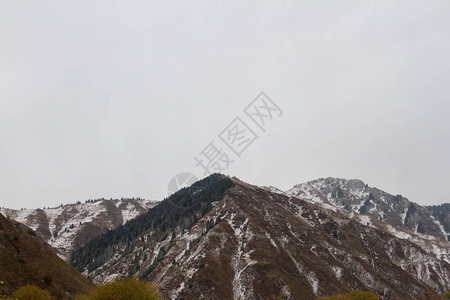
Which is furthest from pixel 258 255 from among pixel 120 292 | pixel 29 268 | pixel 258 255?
pixel 29 268

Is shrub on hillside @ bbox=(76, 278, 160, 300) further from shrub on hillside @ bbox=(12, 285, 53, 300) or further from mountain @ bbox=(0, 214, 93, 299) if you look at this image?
mountain @ bbox=(0, 214, 93, 299)

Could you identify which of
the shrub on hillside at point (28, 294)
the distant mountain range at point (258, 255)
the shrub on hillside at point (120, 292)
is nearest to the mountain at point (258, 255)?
the distant mountain range at point (258, 255)

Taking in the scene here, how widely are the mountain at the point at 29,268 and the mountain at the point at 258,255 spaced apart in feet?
169

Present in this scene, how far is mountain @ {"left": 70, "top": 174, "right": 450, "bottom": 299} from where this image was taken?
10362 centimetres

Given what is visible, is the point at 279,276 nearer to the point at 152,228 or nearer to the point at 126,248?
the point at 126,248

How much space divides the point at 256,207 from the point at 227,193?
72.6 feet

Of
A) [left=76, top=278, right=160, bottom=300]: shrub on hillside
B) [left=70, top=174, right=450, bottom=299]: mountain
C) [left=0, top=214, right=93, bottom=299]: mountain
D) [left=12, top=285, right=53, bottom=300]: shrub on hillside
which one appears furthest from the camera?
[left=70, top=174, right=450, bottom=299]: mountain

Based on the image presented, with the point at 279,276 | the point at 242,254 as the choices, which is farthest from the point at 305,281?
the point at 242,254

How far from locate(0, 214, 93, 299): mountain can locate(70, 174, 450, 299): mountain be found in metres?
51.6

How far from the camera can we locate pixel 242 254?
396ft

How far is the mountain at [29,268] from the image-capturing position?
38.9m

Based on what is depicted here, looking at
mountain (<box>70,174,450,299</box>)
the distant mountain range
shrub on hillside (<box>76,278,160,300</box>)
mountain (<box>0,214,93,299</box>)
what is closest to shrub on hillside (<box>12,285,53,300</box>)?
mountain (<box>0,214,93,299</box>)

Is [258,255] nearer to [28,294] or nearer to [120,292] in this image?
[120,292]

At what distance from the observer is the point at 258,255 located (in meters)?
117
